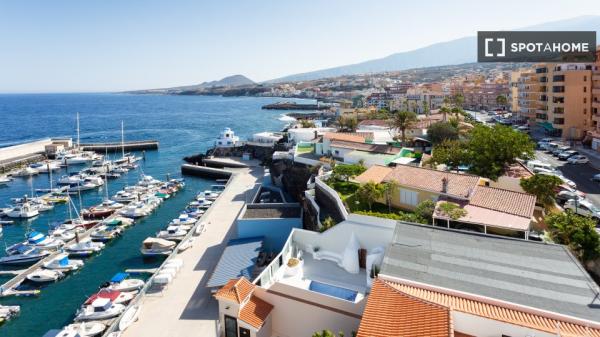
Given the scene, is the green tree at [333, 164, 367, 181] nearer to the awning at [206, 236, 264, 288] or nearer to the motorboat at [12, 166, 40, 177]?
the awning at [206, 236, 264, 288]

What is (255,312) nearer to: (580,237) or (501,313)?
(501,313)

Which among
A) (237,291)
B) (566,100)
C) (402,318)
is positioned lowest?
(237,291)

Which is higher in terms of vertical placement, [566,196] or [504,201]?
[504,201]

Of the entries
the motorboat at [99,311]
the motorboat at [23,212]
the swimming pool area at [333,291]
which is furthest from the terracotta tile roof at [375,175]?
the motorboat at [23,212]

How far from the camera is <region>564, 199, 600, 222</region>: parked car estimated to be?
71.4 ft

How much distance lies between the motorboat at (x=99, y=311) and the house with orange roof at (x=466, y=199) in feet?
47.0

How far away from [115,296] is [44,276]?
6732mm

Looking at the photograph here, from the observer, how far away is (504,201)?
17.6 m

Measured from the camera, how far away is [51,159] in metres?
62.1

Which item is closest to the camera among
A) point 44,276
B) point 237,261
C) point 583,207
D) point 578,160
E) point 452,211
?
point 452,211

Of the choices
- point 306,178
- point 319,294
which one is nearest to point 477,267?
point 319,294

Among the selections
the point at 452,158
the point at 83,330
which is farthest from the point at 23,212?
the point at 452,158

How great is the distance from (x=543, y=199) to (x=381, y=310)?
45.5ft

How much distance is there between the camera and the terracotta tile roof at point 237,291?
1309 cm
